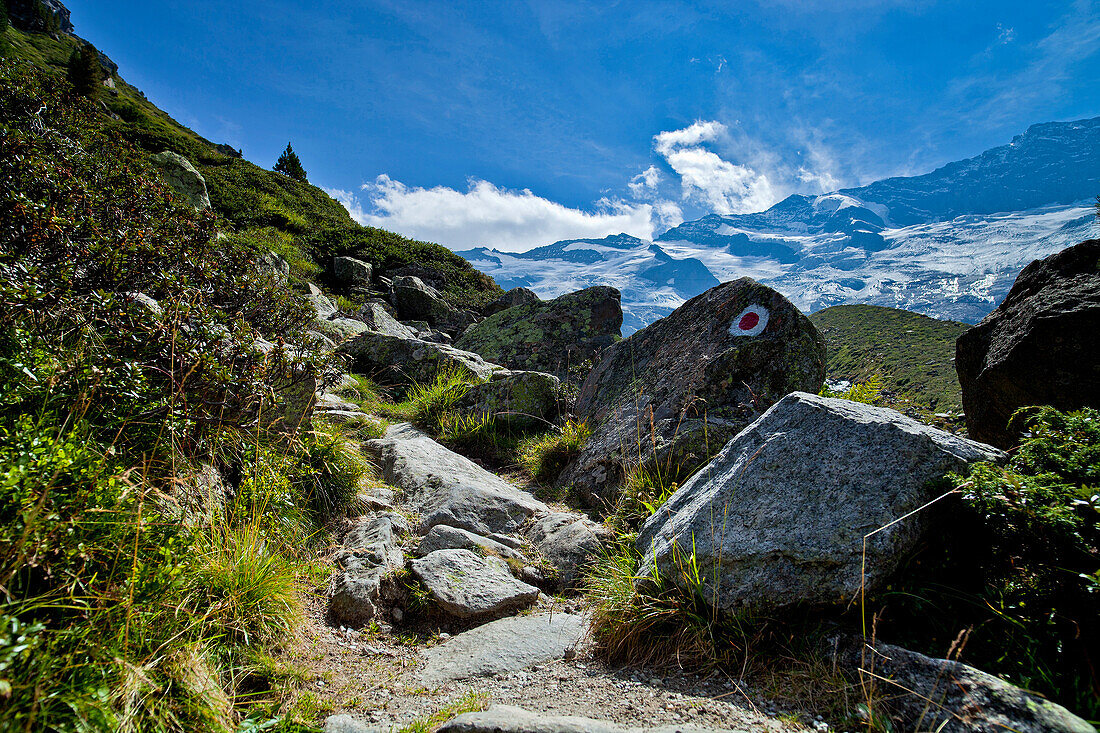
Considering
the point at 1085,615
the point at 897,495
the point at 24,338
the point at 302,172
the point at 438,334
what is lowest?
the point at 1085,615

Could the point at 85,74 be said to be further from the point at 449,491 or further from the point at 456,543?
the point at 456,543

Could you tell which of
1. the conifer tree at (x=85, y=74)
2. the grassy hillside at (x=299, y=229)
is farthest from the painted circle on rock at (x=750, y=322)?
the conifer tree at (x=85, y=74)

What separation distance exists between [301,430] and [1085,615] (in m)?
5.84

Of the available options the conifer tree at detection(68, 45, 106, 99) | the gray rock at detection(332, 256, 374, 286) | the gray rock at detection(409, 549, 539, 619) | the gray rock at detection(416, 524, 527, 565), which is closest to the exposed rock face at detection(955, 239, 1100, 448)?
the gray rock at detection(409, 549, 539, 619)

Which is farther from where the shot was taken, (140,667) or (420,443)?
(420,443)

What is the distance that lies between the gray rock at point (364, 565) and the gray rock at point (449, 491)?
1.49 ft

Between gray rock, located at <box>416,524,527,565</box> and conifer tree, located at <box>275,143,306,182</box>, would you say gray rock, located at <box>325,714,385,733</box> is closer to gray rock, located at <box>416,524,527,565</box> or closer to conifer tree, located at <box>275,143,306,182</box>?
gray rock, located at <box>416,524,527,565</box>

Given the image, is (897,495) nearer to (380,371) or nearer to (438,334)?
(380,371)

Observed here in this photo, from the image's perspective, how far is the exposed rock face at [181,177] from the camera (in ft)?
56.5

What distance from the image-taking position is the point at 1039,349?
428 centimetres

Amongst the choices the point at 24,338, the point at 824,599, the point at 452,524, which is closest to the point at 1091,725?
the point at 824,599

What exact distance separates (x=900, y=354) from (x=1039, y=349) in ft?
22.4

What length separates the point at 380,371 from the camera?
1055 cm

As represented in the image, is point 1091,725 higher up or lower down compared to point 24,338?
lower down
